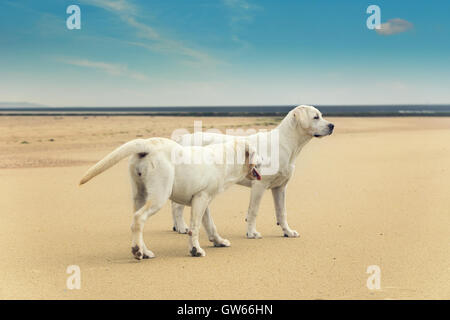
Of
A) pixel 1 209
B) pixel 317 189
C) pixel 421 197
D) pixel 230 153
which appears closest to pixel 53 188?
pixel 1 209

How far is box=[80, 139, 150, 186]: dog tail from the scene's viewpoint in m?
7.08

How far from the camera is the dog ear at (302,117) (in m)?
9.04

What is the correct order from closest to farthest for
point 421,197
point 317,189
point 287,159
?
point 287,159 → point 421,197 → point 317,189

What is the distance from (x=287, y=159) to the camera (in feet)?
29.7

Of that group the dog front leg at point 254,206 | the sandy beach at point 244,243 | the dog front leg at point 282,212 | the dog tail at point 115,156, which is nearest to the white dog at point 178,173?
the dog tail at point 115,156

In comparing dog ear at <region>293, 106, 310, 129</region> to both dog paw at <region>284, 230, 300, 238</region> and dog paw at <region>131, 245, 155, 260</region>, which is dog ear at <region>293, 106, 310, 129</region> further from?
dog paw at <region>131, 245, 155, 260</region>

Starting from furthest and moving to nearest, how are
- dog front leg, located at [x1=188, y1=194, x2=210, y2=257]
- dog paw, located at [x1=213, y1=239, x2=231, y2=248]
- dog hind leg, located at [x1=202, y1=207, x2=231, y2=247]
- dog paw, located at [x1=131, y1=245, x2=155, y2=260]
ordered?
dog paw, located at [x1=213, y1=239, x2=231, y2=248] < dog hind leg, located at [x1=202, y1=207, x2=231, y2=247] < dog front leg, located at [x1=188, y1=194, x2=210, y2=257] < dog paw, located at [x1=131, y1=245, x2=155, y2=260]

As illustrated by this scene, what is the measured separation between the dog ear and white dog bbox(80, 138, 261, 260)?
1.29 m

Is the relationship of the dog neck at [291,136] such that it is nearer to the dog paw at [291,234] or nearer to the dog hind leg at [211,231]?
the dog paw at [291,234]

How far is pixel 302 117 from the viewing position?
29.7 feet

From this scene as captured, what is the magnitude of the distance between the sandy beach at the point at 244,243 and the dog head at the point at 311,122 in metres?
1.67

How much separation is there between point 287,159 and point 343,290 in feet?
10.7

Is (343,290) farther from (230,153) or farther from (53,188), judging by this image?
(53,188)

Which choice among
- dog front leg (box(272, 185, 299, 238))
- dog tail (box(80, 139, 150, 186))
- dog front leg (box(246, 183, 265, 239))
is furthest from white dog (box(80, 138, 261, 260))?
dog front leg (box(272, 185, 299, 238))
